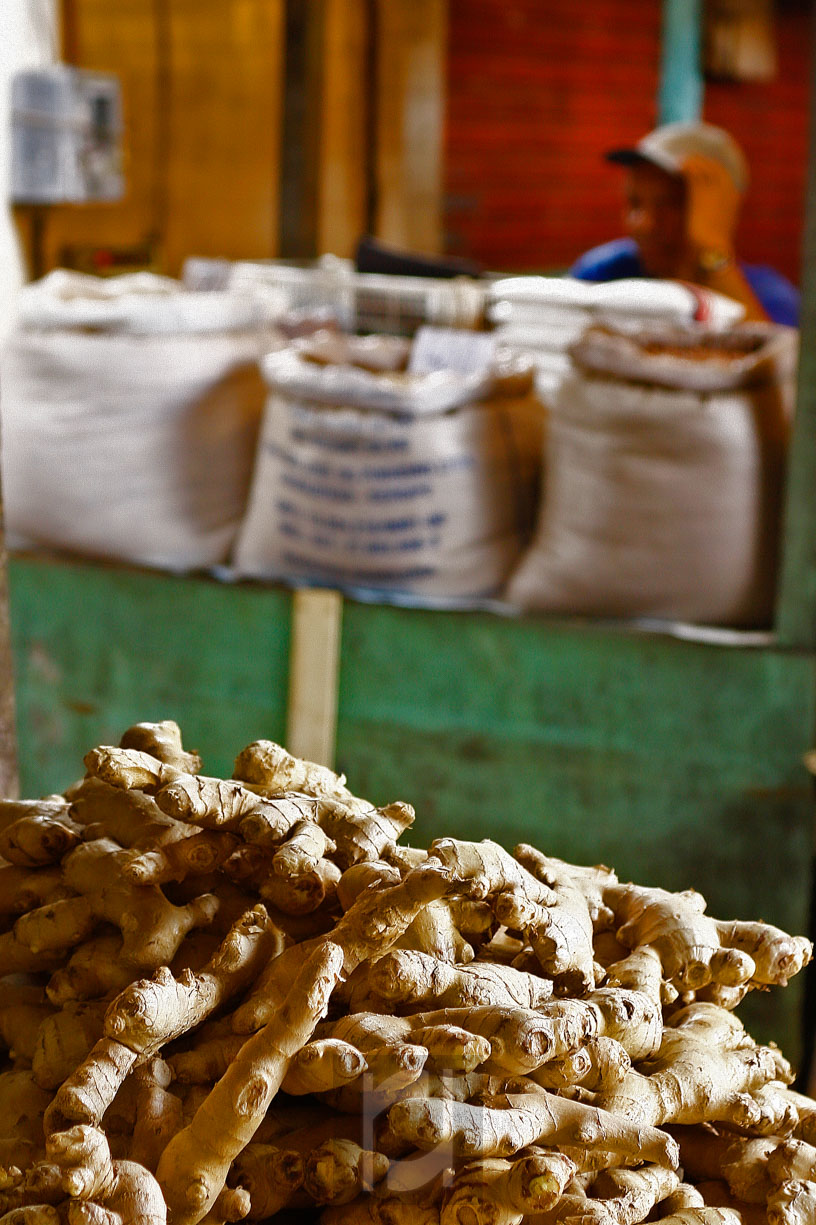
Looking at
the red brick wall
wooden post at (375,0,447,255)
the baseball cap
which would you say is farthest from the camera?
the red brick wall

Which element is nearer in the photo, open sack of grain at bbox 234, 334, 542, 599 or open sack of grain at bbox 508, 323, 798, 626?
open sack of grain at bbox 508, 323, 798, 626

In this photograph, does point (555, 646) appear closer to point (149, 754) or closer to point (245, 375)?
point (245, 375)

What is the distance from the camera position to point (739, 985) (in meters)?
1.02

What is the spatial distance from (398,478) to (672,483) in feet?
1.80

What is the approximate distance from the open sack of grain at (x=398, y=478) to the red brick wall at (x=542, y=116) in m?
4.32

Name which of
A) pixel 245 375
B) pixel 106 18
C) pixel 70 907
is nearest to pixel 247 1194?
pixel 70 907

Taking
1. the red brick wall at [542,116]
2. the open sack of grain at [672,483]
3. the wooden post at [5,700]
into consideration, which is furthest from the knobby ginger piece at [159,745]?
the red brick wall at [542,116]

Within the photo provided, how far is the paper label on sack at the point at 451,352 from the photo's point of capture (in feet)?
9.34

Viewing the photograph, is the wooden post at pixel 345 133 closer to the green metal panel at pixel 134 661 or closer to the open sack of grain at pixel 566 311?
the open sack of grain at pixel 566 311

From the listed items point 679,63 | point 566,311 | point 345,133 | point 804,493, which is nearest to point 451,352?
point 566,311

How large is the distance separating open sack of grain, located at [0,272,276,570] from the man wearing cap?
5.07 feet

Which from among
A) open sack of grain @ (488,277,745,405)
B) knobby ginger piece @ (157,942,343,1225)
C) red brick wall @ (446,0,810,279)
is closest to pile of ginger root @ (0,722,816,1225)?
knobby ginger piece @ (157,942,343,1225)

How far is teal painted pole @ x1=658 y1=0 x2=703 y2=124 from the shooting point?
712cm

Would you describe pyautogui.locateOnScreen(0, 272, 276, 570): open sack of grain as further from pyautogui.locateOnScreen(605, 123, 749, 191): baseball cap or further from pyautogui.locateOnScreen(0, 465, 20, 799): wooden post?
pyautogui.locateOnScreen(0, 465, 20, 799): wooden post
